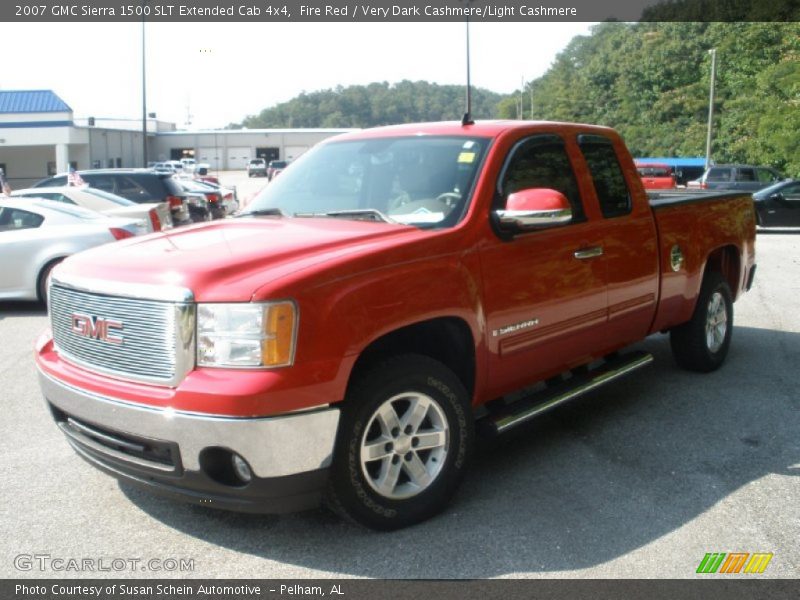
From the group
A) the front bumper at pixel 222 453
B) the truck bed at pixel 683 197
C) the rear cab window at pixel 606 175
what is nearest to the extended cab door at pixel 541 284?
the rear cab window at pixel 606 175

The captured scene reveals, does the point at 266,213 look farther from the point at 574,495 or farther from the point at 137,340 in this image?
the point at 574,495

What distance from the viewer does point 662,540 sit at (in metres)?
4.00

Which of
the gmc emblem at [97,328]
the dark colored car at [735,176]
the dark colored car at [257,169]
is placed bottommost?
the gmc emblem at [97,328]

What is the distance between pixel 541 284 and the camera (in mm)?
4801

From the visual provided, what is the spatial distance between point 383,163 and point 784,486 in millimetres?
2879

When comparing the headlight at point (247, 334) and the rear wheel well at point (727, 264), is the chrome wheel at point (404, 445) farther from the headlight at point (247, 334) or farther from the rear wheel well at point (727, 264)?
the rear wheel well at point (727, 264)

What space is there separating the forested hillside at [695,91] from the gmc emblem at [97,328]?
125 ft

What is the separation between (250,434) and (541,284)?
2.03 meters

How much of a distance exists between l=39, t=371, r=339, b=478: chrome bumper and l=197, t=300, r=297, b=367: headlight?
0.25 meters

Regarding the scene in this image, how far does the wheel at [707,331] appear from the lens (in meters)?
6.79

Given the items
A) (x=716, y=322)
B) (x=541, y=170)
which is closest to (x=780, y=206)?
(x=716, y=322)

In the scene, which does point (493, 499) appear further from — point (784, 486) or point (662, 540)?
point (784, 486)

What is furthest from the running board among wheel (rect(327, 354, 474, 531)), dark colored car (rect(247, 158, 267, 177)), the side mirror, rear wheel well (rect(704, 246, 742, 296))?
dark colored car (rect(247, 158, 267, 177))

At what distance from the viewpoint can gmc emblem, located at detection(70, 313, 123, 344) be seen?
12.6 feet
